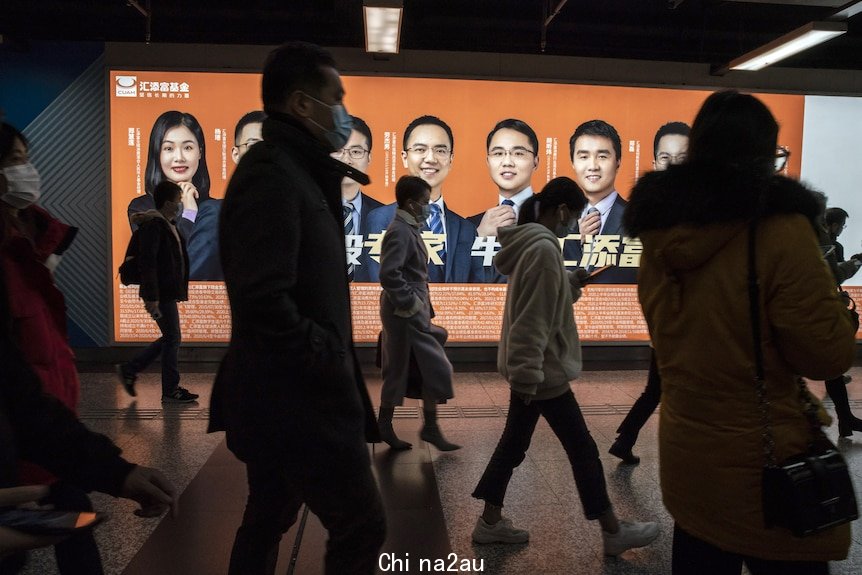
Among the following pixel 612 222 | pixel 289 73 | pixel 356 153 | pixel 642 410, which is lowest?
pixel 642 410

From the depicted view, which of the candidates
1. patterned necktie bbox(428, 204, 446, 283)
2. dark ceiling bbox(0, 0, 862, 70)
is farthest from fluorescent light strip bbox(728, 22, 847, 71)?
patterned necktie bbox(428, 204, 446, 283)

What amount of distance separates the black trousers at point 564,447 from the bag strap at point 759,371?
46.9 inches

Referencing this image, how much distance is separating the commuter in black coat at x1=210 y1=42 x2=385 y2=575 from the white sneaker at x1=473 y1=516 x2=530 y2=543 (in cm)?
122

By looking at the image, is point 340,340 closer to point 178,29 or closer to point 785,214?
point 785,214

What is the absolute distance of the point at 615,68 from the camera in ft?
22.4

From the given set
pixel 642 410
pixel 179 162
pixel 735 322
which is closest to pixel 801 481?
pixel 735 322

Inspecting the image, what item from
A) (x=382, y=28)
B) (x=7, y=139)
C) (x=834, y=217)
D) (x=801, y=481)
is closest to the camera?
(x=801, y=481)

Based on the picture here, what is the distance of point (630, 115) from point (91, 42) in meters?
5.89

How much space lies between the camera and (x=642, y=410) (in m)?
3.64

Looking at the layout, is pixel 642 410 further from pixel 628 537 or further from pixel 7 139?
pixel 7 139

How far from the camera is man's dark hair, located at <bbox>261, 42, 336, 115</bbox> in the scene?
1639 millimetres

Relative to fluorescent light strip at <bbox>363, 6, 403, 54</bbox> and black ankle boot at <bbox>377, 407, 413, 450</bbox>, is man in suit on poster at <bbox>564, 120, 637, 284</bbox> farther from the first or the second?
black ankle boot at <bbox>377, 407, 413, 450</bbox>

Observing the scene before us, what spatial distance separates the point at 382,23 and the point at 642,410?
3.87 meters

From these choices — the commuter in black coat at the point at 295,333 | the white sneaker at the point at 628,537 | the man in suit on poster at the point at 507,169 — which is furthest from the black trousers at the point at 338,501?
the man in suit on poster at the point at 507,169
